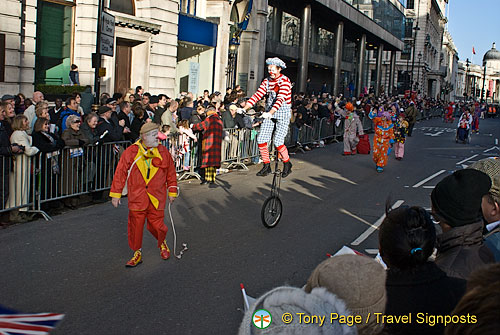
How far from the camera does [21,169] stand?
9.34 metres

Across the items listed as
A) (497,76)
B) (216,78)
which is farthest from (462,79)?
(216,78)

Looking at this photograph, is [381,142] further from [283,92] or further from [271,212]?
[271,212]

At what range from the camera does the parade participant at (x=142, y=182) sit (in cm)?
714

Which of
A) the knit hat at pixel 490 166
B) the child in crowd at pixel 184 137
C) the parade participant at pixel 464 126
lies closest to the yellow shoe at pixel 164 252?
the knit hat at pixel 490 166

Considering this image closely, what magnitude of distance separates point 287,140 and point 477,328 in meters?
18.8

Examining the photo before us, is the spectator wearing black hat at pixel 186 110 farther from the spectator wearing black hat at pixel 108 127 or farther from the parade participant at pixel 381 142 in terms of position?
the parade participant at pixel 381 142

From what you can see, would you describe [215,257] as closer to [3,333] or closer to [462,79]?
[3,333]

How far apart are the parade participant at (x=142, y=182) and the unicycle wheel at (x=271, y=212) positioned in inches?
91.9

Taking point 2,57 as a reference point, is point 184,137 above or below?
below

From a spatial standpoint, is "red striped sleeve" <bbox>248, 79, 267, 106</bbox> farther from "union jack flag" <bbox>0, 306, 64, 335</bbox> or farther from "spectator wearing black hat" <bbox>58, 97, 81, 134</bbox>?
"union jack flag" <bbox>0, 306, 64, 335</bbox>

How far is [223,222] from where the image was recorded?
32.5ft

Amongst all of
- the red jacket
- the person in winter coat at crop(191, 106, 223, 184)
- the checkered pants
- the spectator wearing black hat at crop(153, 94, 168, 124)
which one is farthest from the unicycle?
the spectator wearing black hat at crop(153, 94, 168, 124)

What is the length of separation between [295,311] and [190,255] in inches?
228

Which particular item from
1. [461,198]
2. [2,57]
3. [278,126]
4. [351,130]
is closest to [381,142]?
[351,130]
